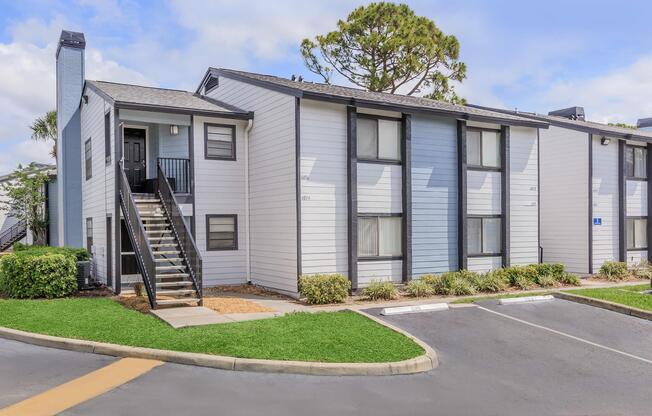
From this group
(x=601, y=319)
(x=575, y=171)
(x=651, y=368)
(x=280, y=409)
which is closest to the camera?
(x=280, y=409)

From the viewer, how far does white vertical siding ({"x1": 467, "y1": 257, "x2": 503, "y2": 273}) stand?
17.4 m

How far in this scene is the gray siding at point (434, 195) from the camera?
16.4 meters

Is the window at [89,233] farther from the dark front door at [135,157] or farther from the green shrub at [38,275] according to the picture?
the green shrub at [38,275]

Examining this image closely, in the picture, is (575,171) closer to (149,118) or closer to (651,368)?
(651,368)

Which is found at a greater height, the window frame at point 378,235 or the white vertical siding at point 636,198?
the white vertical siding at point 636,198

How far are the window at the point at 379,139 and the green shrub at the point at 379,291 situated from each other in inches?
143

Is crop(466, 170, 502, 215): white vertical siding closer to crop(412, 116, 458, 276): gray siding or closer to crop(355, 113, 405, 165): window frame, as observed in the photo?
crop(412, 116, 458, 276): gray siding

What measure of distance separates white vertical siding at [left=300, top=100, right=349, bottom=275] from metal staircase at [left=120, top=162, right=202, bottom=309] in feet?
9.73

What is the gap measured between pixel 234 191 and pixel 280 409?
11.3m

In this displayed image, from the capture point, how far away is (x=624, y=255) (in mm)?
21250

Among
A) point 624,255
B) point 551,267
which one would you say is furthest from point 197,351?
point 624,255

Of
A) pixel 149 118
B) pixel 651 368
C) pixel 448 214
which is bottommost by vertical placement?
pixel 651 368

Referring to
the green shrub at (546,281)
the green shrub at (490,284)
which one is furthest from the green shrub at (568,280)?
the green shrub at (490,284)

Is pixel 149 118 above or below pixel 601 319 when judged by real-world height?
above
